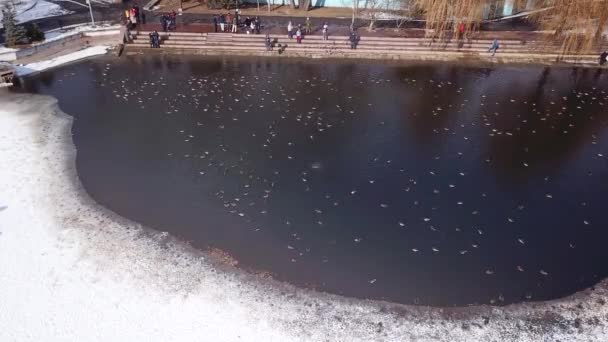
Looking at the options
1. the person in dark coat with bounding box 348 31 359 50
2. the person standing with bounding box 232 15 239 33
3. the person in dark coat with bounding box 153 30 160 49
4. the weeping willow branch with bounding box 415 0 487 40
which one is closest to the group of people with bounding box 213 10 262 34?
the person standing with bounding box 232 15 239 33

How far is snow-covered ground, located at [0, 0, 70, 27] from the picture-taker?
112 ft

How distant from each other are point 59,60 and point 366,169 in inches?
892

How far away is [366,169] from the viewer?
1761cm

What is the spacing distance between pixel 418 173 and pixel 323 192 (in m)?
4.17

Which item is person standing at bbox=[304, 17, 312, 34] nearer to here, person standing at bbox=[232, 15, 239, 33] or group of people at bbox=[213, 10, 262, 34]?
group of people at bbox=[213, 10, 262, 34]

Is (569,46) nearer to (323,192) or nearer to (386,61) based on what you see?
(386,61)

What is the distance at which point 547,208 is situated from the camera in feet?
51.8

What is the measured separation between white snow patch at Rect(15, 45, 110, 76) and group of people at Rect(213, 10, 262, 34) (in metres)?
7.91

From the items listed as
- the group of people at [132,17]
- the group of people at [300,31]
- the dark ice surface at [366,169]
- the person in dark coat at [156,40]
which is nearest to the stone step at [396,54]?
the person in dark coat at [156,40]

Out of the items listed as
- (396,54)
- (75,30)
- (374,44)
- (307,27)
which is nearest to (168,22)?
(75,30)

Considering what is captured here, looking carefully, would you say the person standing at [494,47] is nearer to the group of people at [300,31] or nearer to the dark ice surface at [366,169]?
the dark ice surface at [366,169]

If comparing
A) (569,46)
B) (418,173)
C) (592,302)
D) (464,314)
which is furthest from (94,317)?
(569,46)

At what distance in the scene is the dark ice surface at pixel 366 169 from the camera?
13445mm

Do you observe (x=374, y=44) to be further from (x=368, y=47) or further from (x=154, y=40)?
(x=154, y=40)
